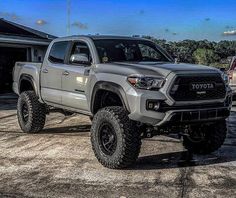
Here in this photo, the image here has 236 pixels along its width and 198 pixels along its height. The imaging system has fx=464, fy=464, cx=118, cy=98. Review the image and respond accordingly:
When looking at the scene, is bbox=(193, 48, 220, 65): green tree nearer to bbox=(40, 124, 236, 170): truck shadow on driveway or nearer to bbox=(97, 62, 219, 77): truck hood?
Answer: bbox=(40, 124, 236, 170): truck shadow on driveway

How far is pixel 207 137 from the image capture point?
314 inches

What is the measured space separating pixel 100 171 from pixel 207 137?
7.21 feet

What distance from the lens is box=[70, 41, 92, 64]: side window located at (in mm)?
7970

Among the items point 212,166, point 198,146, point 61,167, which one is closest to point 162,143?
point 198,146

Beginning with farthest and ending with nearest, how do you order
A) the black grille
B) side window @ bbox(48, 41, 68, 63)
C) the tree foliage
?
the tree foliage, side window @ bbox(48, 41, 68, 63), the black grille

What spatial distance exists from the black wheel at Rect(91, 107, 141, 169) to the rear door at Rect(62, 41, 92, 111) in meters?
0.79

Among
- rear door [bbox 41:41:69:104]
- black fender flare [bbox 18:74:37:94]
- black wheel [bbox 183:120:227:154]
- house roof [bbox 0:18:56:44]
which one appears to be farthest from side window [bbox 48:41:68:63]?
house roof [bbox 0:18:56:44]

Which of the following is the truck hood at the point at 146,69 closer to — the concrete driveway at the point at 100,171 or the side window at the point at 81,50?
the side window at the point at 81,50

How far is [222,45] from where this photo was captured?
171ft

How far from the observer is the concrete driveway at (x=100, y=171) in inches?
229

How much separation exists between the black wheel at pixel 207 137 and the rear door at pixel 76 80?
1951mm

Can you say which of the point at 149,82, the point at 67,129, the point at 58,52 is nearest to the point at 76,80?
the point at 58,52

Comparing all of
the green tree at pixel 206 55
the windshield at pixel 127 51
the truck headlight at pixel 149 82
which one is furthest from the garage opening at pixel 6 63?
the green tree at pixel 206 55

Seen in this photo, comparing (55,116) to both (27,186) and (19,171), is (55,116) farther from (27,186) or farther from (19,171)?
(27,186)
